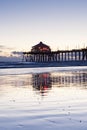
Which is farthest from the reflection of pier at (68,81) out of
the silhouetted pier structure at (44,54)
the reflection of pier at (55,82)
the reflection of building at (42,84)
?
the silhouetted pier structure at (44,54)

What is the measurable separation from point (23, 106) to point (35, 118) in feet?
5.95

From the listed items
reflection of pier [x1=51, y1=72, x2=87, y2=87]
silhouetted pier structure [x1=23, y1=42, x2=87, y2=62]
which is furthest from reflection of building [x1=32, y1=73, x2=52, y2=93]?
silhouetted pier structure [x1=23, y1=42, x2=87, y2=62]

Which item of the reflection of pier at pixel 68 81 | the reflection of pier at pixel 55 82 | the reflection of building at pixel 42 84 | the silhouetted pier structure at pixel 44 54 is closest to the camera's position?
the reflection of building at pixel 42 84

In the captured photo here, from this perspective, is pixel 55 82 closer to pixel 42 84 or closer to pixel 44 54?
pixel 42 84

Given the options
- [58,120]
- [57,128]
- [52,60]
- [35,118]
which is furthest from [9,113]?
[52,60]

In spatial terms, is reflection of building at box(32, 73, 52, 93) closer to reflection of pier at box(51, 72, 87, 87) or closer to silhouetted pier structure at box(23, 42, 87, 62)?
reflection of pier at box(51, 72, 87, 87)

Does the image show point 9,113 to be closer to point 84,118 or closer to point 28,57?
point 84,118

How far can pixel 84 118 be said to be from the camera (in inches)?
277

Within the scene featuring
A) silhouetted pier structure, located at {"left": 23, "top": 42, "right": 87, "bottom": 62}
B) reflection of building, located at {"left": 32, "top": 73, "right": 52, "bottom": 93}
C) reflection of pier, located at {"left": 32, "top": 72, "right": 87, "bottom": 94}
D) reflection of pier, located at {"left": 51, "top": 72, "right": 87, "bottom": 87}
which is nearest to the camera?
reflection of building, located at {"left": 32, "top": 73, "right": 52, "bottom": 93}

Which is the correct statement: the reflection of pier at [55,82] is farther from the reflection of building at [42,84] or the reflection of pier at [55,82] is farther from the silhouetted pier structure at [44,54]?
the silhouetted pier structure at [44,54]

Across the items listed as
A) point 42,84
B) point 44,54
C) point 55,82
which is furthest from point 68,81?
point 44,54

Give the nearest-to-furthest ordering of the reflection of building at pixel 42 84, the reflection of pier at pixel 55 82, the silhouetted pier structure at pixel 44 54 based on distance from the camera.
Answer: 1. the reflection of building at pixel 42 84
2. the reflection of pier at pixel 55 82
3. the silhouetted pier structure at pixel 44 54

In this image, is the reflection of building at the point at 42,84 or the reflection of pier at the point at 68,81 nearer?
the reflection of building at the point at 42,84

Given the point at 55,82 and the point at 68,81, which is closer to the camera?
the point at 55,82
